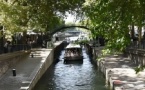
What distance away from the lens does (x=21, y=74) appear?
85.1ft

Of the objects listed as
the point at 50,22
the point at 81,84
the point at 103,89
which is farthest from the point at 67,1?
the point at 103,89

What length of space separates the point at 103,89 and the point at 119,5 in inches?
619

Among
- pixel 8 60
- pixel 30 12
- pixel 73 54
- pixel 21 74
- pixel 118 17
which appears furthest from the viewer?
pixel 73 54

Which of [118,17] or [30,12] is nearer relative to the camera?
[118,17]

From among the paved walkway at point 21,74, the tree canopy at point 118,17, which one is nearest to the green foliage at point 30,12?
the paved walkway at point 21,74

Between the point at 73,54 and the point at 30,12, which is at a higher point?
the point at 30,12

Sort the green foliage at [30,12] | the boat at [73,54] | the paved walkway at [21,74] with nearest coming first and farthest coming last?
the paved walkway at [21,74], the green foliage at [30,12], the boat at [73,54]

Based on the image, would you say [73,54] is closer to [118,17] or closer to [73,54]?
[73,54]

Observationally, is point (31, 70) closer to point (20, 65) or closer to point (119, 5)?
point (20, 65)

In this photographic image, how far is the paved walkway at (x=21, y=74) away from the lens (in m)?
21.4

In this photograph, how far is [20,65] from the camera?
31.1 metres

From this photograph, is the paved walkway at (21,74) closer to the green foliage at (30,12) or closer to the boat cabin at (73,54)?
the green foliage at (30,12)

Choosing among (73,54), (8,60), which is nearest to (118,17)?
(8,60)

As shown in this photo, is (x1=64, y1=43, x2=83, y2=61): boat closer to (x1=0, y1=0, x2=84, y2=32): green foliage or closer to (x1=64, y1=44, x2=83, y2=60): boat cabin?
(x1=64, y1=44, x2=83, y2=60): boat cabin
